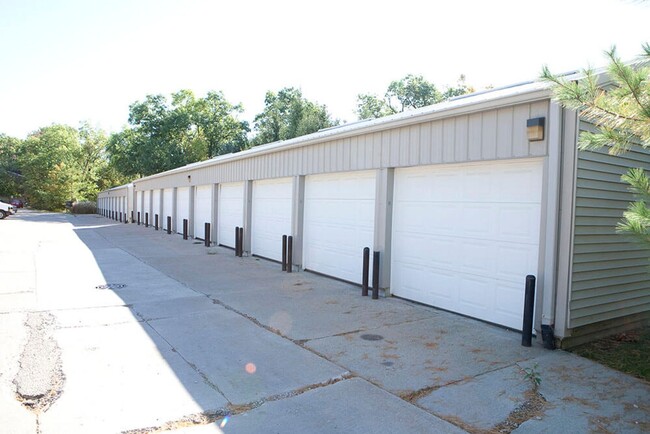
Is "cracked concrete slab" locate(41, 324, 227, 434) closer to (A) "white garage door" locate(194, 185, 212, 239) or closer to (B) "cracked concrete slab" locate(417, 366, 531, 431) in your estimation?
(B) "cracked concrete slab" locate(417, 366, 531, 431)

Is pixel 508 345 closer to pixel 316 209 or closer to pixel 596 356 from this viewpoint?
pixel 596 356

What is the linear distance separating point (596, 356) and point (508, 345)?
91 centimetres

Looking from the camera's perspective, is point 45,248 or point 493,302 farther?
point 45,248

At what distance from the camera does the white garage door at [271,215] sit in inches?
452

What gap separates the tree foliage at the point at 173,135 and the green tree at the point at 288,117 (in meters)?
3.22

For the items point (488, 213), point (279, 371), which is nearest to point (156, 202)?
point (488, 213)

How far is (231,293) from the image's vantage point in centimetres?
802

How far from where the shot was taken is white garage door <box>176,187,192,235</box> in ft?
64.2

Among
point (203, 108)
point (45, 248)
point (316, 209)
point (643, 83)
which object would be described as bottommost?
point (45, 248)

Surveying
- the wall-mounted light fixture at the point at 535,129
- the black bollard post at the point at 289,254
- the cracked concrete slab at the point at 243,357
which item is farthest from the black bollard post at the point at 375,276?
the wall-mounted light fixture at the point at 535,129

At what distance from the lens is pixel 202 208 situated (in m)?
17.8

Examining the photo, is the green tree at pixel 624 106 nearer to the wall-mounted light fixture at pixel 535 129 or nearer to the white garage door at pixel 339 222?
the wall-mounted light fixture at pixel 535 129

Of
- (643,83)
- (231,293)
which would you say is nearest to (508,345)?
(643,83)

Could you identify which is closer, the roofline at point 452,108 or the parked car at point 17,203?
the roofline at point 452,108
